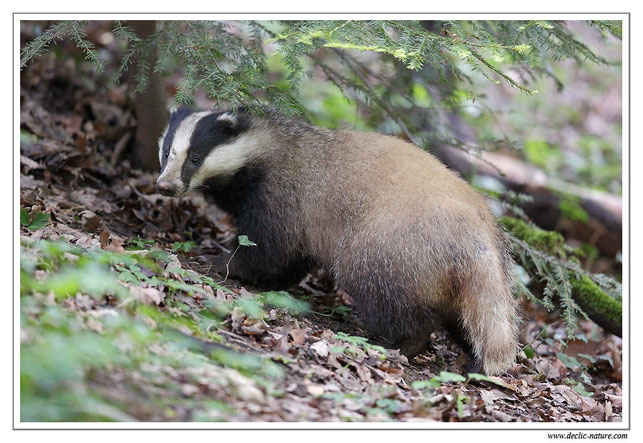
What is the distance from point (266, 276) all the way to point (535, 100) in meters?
12.3

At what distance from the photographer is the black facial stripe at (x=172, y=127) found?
598cm

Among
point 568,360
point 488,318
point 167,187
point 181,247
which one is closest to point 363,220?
point 488,318

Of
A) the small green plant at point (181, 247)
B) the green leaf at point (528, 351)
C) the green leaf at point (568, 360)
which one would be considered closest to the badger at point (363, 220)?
the small green plant at point (181, 247)

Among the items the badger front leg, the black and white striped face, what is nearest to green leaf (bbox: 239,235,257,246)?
the badger front leg

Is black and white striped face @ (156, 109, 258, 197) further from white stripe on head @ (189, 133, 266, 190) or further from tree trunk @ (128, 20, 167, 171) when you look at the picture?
tree trunk @ (128, 20, 167, 171)

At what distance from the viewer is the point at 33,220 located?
524cm

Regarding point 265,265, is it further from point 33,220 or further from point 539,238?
point 539,238

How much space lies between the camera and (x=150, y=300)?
426cm

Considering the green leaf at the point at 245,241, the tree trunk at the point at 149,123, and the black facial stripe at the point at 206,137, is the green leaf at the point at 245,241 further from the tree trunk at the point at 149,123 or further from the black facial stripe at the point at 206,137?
the tree trunk at the point at 149,123

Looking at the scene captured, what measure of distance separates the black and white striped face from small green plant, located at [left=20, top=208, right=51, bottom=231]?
3.44ft

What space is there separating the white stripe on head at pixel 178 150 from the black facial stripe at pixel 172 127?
0.20ft

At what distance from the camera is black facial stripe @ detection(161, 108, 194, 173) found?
5.98 meters

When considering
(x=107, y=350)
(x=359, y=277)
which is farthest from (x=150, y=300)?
(x=359, y=277)

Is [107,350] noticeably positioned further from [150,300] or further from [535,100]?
[535,100]
